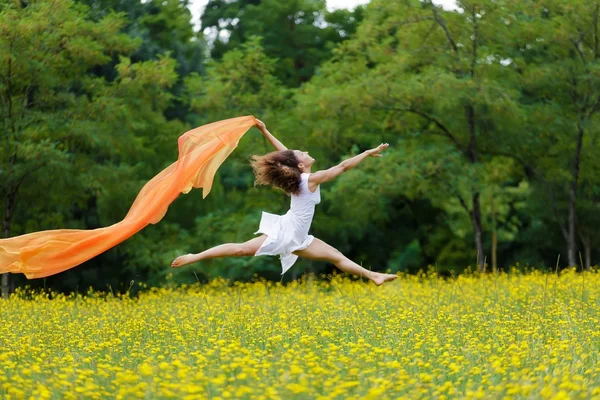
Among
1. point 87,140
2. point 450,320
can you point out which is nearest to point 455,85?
point 87,140

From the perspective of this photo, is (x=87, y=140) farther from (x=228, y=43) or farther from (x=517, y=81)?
(x=228, y=43)

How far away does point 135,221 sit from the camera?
10.4 m

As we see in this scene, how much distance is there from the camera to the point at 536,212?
3309 cm

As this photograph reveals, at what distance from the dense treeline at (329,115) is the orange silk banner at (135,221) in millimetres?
9264

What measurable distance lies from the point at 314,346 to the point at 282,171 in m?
2.83

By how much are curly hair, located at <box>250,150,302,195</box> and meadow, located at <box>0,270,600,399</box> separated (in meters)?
1.25

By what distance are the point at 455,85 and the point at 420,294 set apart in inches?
392

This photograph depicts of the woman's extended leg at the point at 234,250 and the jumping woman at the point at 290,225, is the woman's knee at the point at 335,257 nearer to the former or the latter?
the jumping woman at the point at 290,225

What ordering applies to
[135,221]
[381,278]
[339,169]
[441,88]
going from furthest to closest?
[441,88], [135,221], [381,278], [339,169]

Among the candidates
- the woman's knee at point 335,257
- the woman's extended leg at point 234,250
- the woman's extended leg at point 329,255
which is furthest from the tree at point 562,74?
the woman's extended leg at point 234,250

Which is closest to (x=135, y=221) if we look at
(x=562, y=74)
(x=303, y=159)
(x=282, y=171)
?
(x=282, y=171)

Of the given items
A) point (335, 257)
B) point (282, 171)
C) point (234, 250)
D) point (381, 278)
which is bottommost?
point (381, 278)

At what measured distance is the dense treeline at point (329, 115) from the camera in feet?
67.9

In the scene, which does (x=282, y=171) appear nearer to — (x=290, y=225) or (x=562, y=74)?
(x=290, y=225)
